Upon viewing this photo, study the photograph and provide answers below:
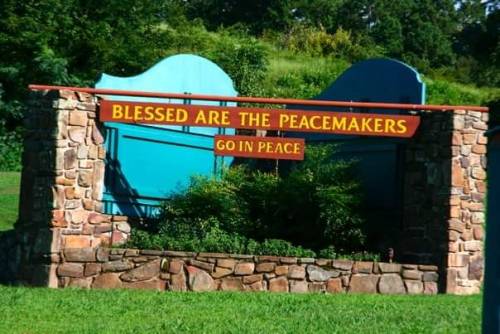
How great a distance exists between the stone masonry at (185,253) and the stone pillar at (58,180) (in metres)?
0.02

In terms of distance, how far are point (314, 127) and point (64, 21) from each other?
18922 millimetres

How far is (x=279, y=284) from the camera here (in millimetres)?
13984

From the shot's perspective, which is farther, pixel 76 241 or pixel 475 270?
pixel 475 270

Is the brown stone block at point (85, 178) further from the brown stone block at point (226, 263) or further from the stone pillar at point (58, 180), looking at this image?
the brown stone block at point (226, 263)

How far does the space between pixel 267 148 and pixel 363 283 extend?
8.86 feet

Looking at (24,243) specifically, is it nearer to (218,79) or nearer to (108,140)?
(108,140)

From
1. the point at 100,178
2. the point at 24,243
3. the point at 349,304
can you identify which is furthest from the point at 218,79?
the point at 349,304

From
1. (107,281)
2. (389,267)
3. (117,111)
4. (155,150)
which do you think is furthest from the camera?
(155,150)

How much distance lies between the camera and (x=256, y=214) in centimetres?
1627

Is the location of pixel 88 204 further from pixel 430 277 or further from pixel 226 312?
pixel 430 277

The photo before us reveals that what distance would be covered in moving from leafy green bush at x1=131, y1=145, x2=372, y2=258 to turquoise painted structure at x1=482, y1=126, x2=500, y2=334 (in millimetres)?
8590

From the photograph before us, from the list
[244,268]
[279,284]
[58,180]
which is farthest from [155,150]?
[279,284]

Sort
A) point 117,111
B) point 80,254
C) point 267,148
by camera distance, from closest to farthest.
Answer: point 80,254 < point 117,111 < point 267,148

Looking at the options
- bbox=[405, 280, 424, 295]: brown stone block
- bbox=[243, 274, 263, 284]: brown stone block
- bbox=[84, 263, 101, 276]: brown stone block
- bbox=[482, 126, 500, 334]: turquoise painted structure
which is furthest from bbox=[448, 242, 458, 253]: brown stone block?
bbox=[482, 126, 500, 334]: turquoise painted structure
